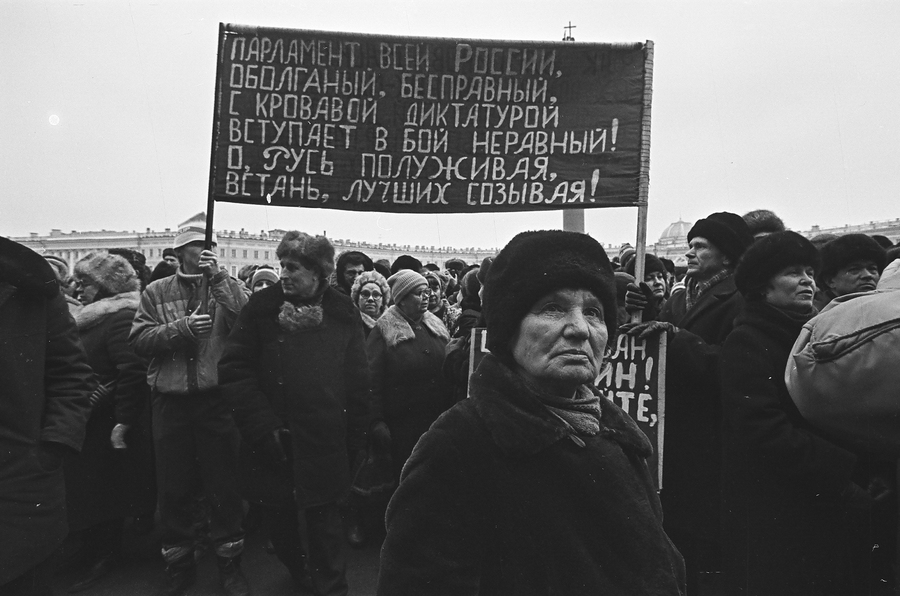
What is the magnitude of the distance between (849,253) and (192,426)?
4342mm

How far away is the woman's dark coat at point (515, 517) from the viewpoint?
1.66 meters

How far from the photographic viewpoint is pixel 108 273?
16.1 feet

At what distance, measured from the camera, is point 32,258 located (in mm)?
2895

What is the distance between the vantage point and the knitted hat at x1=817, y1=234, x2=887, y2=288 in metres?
4.33

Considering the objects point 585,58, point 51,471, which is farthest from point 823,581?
point 51,471

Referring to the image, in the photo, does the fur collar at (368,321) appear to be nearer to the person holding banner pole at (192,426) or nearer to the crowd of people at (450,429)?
the crowd of people at (450,429)

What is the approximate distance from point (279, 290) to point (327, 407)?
770 mm

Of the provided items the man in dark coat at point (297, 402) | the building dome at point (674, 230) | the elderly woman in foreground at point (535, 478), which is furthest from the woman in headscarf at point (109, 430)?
the building dome at point (674, 230)

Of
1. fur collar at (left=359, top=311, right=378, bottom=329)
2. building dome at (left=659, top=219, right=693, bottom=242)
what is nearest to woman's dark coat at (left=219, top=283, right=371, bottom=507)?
fur collar at (left=359, top=311, right=378, bottom=329)

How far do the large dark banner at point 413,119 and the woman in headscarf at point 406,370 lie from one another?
1057 millimetres

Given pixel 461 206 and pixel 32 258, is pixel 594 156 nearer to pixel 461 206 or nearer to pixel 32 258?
pixel 461 206

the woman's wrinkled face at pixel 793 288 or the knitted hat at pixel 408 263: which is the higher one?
the knitted hat at pixel 408 263

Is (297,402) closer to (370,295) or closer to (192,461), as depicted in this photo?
(192,461)

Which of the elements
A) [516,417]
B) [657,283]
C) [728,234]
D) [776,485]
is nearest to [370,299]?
[657,283]
